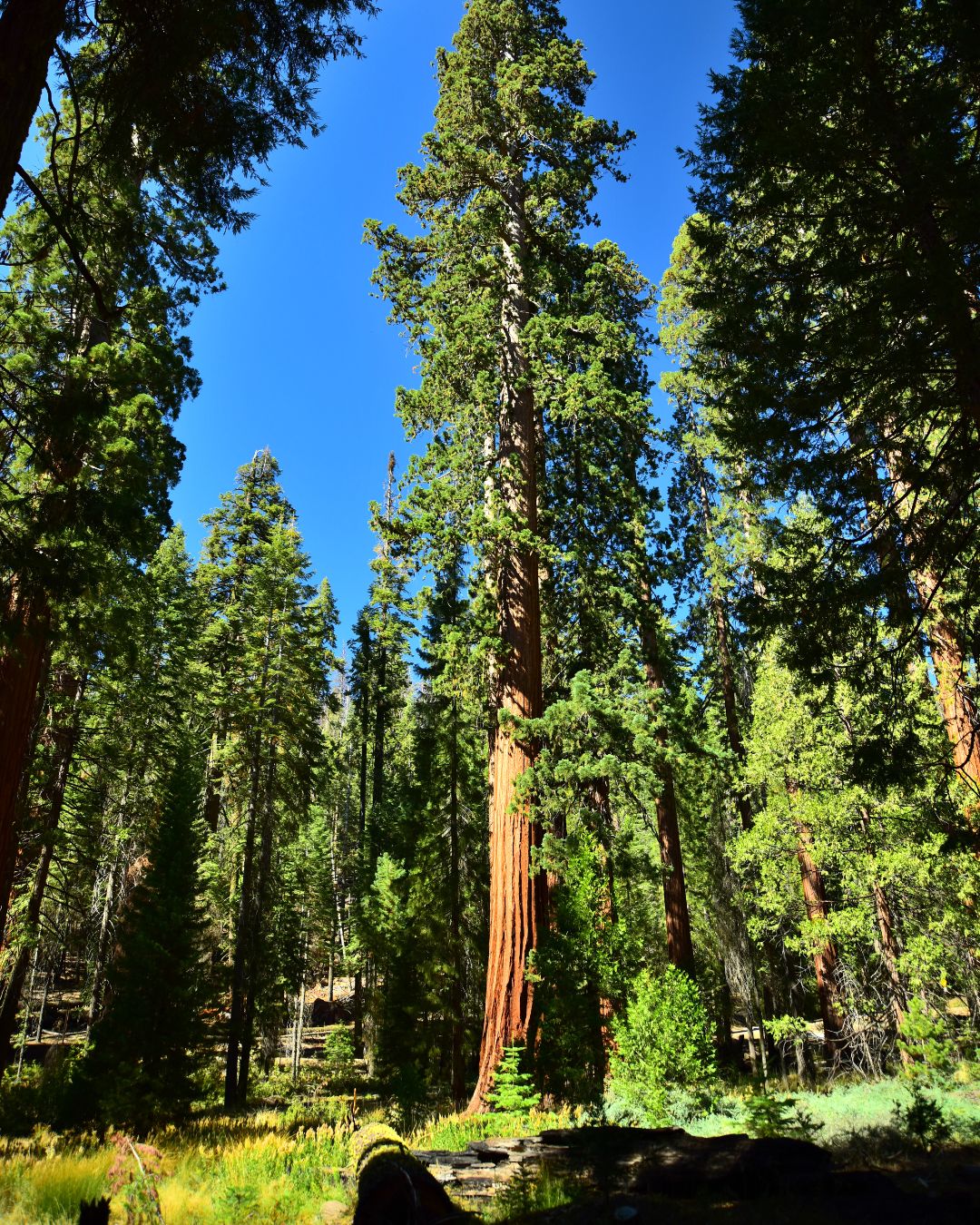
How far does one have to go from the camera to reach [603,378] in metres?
10.1

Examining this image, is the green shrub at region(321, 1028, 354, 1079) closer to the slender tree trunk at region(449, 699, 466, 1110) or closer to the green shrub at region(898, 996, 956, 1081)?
the slender tree trunk at region(449, 699, 466, 1110)

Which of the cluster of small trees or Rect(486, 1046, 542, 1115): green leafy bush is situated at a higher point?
the cluster of small trees

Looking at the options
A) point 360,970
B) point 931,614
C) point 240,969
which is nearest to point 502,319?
point 931,614

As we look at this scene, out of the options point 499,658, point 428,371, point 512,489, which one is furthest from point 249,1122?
point 428,371

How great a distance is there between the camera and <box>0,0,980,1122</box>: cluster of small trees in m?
6.39

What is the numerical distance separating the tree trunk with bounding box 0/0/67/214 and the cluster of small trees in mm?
409

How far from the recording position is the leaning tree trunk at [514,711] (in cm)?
877

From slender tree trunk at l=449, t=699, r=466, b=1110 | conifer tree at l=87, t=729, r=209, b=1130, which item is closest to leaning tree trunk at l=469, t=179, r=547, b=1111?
conifer tree at l=87, t=729, r=209, b=1130

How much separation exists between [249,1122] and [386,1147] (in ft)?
29.4

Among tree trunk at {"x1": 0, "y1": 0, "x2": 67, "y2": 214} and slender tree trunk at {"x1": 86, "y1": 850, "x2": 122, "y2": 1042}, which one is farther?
slender tree trunk at {"x1": 86, "y1": 850, "x2": 122, "y2": 1042}

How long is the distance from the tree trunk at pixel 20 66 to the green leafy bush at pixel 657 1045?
10.8 meters

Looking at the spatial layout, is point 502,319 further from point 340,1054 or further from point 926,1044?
point 340,1054

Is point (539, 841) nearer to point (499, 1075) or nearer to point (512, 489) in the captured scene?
point (499, 1075)

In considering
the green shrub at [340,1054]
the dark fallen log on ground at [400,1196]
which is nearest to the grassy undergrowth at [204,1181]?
the dark fallen log on ground at [400,1196]
